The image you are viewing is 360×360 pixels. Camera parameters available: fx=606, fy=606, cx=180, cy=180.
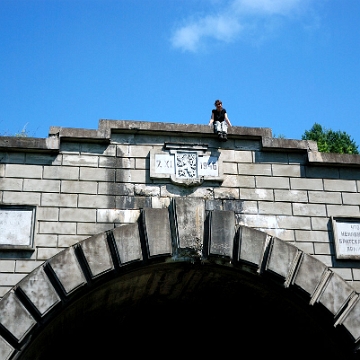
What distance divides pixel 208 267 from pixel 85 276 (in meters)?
2.26

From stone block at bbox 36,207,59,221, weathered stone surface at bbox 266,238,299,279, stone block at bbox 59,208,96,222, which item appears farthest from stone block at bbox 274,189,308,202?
stone block at bbox 36,207,59,221

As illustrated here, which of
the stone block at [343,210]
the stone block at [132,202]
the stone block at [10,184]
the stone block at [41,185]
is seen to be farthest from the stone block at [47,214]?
the stone block at [343,210]

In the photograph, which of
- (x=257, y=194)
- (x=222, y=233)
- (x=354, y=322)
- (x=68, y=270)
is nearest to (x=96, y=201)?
(x=68, y=270)

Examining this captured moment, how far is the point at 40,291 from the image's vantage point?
9.80m

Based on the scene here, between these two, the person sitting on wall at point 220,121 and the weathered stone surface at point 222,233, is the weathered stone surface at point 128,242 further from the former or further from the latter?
the person sitting on wall at point 220,121

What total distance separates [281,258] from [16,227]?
460cm

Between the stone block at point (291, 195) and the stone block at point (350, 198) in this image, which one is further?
the stone block at point (350, 198)

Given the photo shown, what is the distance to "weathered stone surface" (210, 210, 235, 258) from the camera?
10578 mm

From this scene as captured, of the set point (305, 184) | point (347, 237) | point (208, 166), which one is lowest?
point (347, 237)

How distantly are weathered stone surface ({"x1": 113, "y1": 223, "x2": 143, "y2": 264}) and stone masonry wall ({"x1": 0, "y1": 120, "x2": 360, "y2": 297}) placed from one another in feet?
0.71

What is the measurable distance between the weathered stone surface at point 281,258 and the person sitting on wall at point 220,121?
2.19 meters

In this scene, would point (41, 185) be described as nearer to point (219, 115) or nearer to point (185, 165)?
point (185, 165)

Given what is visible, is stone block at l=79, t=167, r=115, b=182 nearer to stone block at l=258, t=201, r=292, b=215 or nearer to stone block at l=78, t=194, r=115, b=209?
stone block at l=78, t=194, r=115, b=209

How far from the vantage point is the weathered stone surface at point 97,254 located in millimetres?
10070
